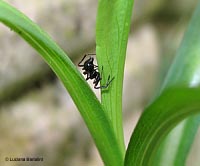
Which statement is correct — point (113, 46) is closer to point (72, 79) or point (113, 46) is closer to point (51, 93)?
point (72, 79)

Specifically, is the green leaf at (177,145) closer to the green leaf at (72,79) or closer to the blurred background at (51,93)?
the green leaf at (72,79)

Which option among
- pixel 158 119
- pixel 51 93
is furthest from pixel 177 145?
pixel 51 93

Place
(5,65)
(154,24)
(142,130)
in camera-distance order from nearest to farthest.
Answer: (142,130)
(5,65)
(154,24)

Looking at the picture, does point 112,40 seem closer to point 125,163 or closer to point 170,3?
point 125,163

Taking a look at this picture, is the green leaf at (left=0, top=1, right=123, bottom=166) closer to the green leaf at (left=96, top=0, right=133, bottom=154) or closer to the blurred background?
the green leaf at (left=96, top=0, right=133, bottom=154)

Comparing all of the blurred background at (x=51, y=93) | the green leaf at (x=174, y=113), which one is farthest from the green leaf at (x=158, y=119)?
the blurred background at (x=51, y=93)

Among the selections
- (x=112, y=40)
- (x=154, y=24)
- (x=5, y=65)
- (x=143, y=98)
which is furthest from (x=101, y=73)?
(x=154, y=24)
